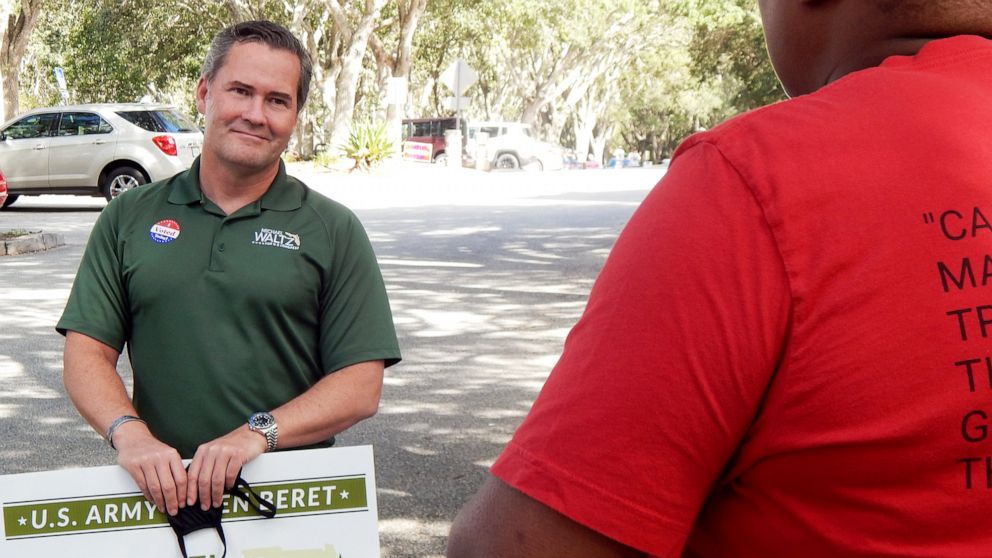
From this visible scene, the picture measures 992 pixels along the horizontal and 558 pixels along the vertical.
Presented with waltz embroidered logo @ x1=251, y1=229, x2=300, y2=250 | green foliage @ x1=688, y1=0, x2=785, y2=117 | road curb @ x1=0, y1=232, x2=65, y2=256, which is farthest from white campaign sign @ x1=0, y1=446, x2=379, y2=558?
green foliage @ x1=688, y1=0, x2=785, y2=117

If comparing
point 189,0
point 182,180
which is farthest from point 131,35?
point 182,180

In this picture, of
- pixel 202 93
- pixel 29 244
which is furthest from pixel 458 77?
pixel 202 93

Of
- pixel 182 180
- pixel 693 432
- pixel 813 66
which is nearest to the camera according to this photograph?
pixel 693 432

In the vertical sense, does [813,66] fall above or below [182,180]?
above

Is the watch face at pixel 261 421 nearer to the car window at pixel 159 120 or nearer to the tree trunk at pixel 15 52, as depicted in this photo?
the car window at pixel 159 120

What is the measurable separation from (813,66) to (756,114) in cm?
19

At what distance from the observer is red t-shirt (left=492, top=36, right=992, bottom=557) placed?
3.13 feet

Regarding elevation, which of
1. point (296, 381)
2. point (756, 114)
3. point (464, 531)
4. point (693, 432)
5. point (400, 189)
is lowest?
point (400, 189)

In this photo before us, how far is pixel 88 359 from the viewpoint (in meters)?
2.74

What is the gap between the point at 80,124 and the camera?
1906cm

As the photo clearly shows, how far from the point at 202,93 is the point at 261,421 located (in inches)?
38.1

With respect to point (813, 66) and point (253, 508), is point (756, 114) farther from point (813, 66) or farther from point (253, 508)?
point (253, 508)

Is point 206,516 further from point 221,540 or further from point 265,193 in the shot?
Result: point 265,193

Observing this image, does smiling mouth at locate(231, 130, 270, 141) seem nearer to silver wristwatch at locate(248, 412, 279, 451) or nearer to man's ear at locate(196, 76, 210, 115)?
man's ear at locate(196, 76, 210, 115)
